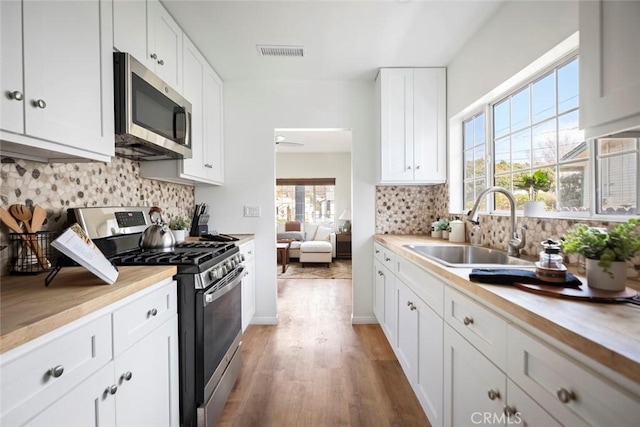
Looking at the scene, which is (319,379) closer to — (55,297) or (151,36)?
(55,297)

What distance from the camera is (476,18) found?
190 centimetres

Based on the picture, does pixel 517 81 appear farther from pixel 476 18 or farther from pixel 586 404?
pixel 586 404

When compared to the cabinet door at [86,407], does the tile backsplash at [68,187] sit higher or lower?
higher

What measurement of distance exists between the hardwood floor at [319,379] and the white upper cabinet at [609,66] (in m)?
1.63

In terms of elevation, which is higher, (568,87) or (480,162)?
(568,87)

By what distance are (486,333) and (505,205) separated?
54.7 inches

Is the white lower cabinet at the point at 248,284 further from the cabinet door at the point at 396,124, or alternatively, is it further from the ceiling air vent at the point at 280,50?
the ceiling air vent at the point at 280,50

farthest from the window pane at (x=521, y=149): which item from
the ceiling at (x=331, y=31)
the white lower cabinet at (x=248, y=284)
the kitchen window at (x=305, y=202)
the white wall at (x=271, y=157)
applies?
the kitchen window at (x=305, y=202)

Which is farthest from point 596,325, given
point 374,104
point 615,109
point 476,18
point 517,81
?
point 374,104

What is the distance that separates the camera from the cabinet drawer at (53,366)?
60 centimetres

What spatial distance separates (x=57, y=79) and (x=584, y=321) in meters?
1.75

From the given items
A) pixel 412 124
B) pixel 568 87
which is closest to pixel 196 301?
pixel 568 87

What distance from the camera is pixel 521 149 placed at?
73.3 inches

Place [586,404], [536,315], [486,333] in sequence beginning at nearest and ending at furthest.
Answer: [586,404] → [536,315] → [486,333]
